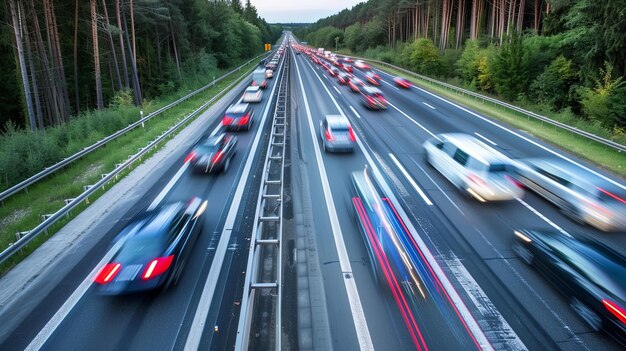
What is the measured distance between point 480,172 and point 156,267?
10851 millimetres

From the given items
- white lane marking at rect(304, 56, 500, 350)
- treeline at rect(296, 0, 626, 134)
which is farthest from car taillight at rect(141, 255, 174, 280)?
treeline at rect(296, 0, 626, 134)

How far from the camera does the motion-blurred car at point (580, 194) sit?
417 inches

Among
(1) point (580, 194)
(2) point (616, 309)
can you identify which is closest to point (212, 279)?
(2) point (616, 309)

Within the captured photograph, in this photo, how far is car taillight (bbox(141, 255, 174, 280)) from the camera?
781 centimetres

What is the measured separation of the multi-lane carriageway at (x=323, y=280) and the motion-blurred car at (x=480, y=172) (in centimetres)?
44

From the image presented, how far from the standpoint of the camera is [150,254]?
8.06m

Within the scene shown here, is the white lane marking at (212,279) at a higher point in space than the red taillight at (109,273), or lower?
lower

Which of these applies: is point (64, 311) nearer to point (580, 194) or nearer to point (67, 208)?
point (67, 208)

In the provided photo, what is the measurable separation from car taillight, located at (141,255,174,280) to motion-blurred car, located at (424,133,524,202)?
10362 millimetres

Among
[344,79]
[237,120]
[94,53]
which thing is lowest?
[237,120]

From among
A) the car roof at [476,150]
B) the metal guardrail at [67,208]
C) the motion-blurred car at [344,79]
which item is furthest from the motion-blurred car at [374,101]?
the metal guardrail at [67,208]

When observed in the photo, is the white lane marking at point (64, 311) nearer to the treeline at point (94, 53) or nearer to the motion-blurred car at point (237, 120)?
the motion-blurred car at point (237, 120)

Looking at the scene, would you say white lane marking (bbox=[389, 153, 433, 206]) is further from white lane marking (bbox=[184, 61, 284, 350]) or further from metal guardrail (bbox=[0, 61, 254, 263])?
metal guardrail (bbox=[0, 61, 254, 263])

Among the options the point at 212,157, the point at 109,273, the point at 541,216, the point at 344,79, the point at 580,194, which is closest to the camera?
the point at 109,273
